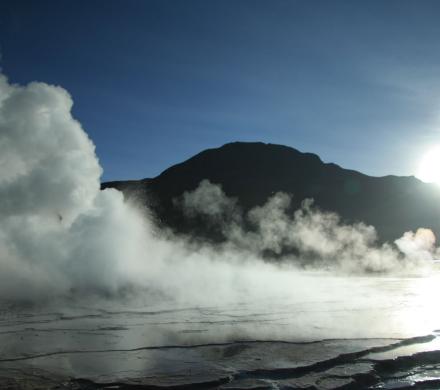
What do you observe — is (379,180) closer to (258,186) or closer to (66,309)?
(258,186)

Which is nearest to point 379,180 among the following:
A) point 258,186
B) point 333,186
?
point 333,186

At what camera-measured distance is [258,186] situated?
10662 cm

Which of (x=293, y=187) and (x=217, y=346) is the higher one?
(x=293, y=187)

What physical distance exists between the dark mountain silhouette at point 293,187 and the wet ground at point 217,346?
58.2 m

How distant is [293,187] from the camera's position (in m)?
110

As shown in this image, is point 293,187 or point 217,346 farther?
point 293,187

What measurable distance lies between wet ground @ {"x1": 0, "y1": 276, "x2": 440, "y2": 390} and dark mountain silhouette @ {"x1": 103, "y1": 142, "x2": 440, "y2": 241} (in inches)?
2292

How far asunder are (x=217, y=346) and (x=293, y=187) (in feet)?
340

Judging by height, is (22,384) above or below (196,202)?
below

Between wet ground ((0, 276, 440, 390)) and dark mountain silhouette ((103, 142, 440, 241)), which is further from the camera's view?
dark mountain silhouette ((103, 142, 440, 241))

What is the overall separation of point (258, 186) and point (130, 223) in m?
87.7

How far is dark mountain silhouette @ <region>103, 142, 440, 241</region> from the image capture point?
89062mm

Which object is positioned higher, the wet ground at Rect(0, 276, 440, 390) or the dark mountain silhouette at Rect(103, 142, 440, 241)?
the dark mountain silhouette at Rect(103, 142, 440, 241)

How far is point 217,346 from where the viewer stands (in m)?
8.41
